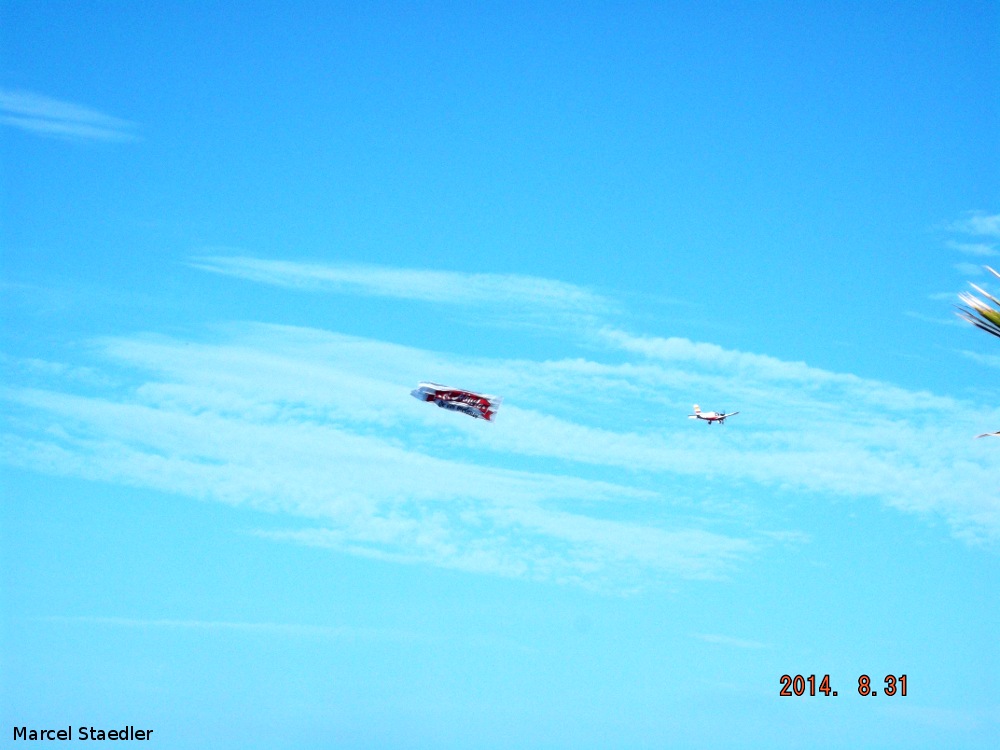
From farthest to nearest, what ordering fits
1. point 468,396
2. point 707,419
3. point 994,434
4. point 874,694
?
point 707,419 < point 468,396 < point 874,694 < point 994,434

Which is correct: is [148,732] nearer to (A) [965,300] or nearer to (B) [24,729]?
(B) [24,729]

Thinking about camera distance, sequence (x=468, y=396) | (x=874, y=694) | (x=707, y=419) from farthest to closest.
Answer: (x=707, y=419) < (x=468, y=396) < (x=874, y=694)

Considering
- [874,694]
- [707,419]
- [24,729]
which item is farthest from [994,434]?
[707,419]

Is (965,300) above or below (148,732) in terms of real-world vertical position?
above

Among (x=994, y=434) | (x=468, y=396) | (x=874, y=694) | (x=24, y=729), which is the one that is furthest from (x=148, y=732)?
(x=994, y=434)

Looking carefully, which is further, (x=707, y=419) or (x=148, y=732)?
(x=707, y=419)

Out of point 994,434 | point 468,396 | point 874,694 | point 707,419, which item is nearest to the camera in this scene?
point 994,434

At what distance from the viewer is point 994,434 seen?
5056 cm

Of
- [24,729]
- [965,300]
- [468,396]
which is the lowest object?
[24,729]

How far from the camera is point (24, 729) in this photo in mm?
129875

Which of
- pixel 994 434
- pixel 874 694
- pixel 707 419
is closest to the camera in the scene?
pixel 994 434

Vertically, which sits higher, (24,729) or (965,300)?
(965,300)

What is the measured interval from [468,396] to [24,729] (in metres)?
61.0

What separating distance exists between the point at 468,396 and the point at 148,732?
5332cm
